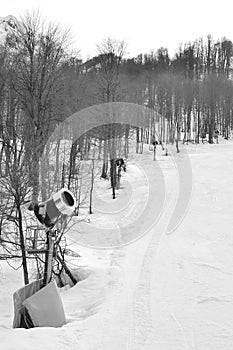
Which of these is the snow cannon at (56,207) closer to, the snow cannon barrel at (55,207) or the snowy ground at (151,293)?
the snow cannon barrel at (55,207)

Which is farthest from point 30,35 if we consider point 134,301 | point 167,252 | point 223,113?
point 223,113

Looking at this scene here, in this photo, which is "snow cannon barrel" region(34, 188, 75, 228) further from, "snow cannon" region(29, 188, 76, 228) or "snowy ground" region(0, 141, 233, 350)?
"snowy ground" region(0, 141, 233, 350)

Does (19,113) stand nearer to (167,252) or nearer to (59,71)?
(59,71)

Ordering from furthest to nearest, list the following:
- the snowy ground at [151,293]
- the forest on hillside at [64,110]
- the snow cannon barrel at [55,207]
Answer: the forest on hillside at [64,110]
the snowy ground at [151,293]
the snow cannon barrel at [55,207]

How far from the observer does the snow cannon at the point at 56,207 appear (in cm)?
404

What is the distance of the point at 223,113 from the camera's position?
40.2 m

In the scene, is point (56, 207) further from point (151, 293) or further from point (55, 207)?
point (151, 293)

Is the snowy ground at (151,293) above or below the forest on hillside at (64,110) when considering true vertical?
below

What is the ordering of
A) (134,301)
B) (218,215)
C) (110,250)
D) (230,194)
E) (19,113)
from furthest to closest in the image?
1. (19,113)
2. (230,194)
3. (218,215)
4. (110,250)
5. (134,301)

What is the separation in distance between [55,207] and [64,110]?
15.3 metres

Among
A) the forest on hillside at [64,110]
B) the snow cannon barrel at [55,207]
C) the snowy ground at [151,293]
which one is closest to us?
the snow cannon barrel at [55,207]

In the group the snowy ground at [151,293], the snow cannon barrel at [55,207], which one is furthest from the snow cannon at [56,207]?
the snowy ground at [151,293]

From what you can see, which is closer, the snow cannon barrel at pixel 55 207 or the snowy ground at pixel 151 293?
the snow cannon barrel at pixel 55 207

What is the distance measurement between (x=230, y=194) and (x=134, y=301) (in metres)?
10.9
